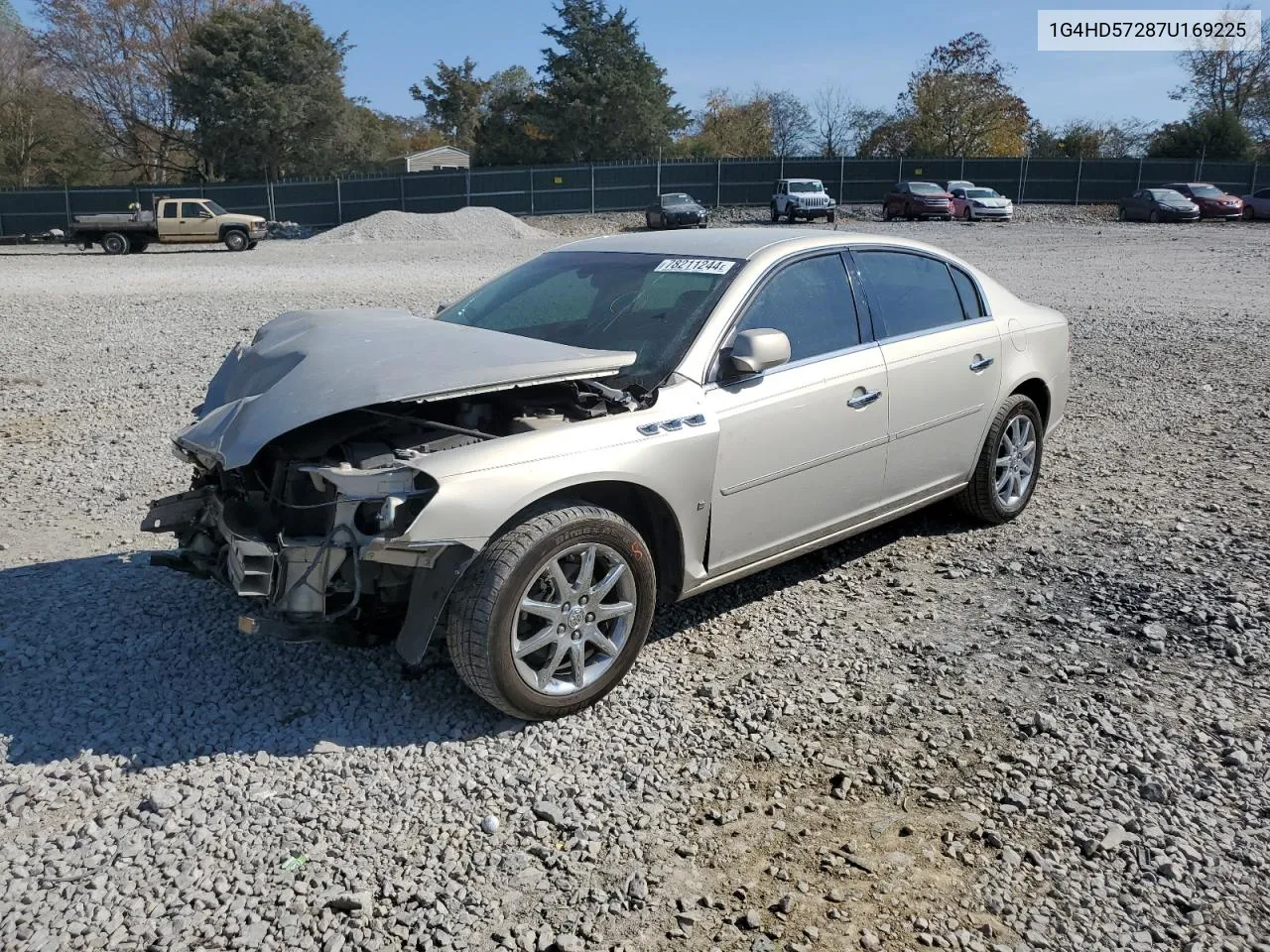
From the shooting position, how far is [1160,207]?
37.9m

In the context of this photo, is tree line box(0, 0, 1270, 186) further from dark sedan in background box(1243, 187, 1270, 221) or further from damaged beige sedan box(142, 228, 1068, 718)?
damaged beige sedan box(142, 228, 1068, 718)

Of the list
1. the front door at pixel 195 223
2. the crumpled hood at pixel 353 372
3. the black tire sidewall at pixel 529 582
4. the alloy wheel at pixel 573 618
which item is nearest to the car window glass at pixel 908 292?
the crumpled hood at pixel 353 372

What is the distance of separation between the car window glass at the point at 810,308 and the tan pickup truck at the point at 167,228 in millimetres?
30027

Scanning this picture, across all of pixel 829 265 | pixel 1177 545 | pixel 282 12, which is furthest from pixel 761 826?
pixel 282 12

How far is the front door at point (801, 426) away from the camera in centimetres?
414

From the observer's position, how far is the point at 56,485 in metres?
6.36

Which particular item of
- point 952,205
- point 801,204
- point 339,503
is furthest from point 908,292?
point 952,205

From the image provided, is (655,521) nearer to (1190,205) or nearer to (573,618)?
(573,618)

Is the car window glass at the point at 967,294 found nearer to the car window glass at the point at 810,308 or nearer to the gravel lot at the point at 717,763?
the car window glass at the point at 810,308

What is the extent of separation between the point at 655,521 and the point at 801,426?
0.81 metres

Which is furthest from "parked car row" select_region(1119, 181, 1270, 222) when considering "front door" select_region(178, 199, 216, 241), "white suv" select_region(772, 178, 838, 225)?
"front door" select_region(178, 199, 216, 241)

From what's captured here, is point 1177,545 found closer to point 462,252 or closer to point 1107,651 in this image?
point 1107,651

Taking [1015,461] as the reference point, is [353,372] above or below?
above

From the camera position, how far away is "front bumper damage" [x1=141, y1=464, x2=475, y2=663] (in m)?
3.35
